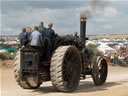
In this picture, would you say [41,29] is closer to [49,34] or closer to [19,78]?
[49,34]

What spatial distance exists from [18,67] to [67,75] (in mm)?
1794

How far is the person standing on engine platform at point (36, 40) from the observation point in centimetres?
966

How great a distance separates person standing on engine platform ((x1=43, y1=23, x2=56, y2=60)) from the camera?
9.91 meters

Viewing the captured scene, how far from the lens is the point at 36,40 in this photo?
9.66 metres

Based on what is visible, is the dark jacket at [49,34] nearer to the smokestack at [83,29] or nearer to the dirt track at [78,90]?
the dirt track at [78,90]

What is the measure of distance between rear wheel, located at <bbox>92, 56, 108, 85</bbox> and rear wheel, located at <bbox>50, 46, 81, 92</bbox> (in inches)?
65.7

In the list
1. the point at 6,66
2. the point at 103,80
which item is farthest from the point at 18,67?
the point at 6,66

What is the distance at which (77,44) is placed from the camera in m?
12.1

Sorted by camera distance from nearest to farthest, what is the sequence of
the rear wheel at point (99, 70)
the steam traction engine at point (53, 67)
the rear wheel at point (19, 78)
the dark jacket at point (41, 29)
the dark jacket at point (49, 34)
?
the steam traction engine at point (53, 67), the rear wheel at point (19, 78), the dark jacket at point (49, 34), the dark jacket at point (41, 29), the rear wheel at point (99, 70)

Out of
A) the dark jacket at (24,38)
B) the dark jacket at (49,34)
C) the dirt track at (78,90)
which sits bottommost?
the dirt track at (78,90)

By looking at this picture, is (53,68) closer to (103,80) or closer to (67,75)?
(67,75)

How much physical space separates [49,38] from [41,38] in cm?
35

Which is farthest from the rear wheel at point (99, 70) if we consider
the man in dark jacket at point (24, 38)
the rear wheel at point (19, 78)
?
the man in dark jacket at point (24, 38)

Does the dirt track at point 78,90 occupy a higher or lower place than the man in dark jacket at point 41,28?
lower
